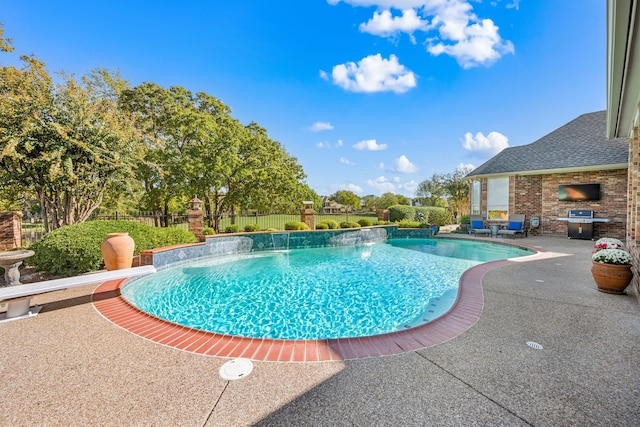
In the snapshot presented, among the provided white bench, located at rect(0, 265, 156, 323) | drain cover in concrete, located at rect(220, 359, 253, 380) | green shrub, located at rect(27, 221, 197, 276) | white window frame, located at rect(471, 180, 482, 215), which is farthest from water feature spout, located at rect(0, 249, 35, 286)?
white window frame, located at rect(471, 180, 482, 215)

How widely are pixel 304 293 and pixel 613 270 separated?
220 inches

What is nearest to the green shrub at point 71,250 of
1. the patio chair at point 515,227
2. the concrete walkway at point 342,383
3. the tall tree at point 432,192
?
the concrete walkway at point 342,383

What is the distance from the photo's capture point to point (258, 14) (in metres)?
9.33

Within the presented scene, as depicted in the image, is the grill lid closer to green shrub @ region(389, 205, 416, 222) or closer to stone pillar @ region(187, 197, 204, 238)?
green shrub @ region(389, 205, 416, 222)

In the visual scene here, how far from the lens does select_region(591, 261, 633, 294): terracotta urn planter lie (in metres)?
4.73

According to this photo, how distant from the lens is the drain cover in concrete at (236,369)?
2559 millimetres

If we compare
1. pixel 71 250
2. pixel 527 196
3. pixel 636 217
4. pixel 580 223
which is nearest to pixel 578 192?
pixel 580 223

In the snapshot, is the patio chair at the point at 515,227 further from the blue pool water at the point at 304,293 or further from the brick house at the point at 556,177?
the blue pool water at the point at 304,293

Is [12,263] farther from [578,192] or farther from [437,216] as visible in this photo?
[437,216]

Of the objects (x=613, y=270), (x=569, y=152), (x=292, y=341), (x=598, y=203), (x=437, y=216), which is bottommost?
(x=292, y=341)

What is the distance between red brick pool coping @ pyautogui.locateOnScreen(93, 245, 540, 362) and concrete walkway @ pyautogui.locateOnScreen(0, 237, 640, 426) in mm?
130

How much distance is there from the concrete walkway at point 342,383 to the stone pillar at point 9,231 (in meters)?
6.73

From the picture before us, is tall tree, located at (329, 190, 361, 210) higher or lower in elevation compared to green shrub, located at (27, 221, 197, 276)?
higher

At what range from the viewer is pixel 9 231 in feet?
→ 27.1
